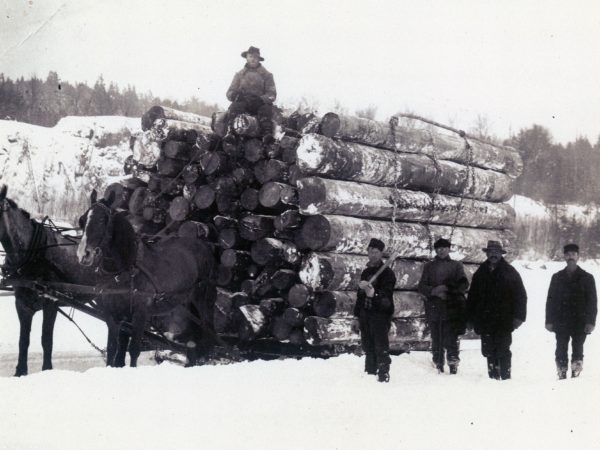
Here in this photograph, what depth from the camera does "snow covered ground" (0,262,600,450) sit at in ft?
17.5

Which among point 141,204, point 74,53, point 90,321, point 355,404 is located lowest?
point 90,321

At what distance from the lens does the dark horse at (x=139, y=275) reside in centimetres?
809

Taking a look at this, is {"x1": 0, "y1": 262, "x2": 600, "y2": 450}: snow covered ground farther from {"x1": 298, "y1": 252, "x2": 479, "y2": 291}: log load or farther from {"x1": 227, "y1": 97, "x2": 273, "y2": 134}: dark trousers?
{"x1": 227, "y1": 97, "x2": 273, "y2": 134}: dark trousers

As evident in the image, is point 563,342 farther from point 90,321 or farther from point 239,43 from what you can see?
point 90,321

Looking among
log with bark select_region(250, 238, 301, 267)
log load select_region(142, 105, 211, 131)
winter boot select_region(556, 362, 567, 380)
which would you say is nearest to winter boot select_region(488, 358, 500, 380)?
winter boot select_region(556, 362, 567, 380)

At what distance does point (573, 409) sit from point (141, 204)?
6809 millimetres

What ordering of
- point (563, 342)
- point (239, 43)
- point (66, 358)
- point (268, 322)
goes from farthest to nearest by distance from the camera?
1. point (66, 358)
2. point (239, 43)
3. point (268, 322)
4. point (563, 342)

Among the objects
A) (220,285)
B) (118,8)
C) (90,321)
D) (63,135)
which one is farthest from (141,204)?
(63,135)

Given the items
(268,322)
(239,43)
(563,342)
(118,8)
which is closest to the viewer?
(118,8)

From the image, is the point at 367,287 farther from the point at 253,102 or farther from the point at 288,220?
the point at 253,102

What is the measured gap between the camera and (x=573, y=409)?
20.2 ft

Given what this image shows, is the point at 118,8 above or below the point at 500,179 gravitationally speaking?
above

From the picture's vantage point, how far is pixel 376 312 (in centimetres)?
818

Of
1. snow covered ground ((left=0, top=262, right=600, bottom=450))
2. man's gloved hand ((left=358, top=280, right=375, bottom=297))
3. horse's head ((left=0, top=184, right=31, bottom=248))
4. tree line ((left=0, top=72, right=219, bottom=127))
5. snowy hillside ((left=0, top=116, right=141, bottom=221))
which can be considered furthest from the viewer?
snowy hillside ((left=0, top=116, right=141, bottom=221))
